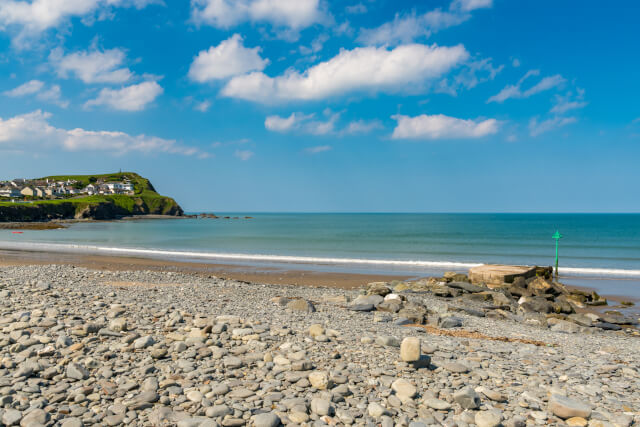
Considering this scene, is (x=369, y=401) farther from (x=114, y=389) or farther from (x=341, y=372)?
(x=114, y=389)

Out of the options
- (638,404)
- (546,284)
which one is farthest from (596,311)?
(638,404)

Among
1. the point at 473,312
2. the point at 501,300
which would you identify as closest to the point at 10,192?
the point at 501,300

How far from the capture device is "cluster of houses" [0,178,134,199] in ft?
506

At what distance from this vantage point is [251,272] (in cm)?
2595

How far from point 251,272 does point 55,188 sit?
176m

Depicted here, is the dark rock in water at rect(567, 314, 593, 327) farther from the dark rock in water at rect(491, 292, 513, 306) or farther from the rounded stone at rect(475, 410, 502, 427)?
the rounded stone at rect(475, 410, 502, 427)

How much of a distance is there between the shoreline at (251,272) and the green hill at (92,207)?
8426 cm

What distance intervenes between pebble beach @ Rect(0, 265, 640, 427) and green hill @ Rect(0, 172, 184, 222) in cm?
11281

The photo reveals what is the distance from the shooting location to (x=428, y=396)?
18.5 ft

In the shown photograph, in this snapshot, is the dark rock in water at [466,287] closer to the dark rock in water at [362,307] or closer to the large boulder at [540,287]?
the large boulder at [540,287]

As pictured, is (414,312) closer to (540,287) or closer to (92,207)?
(540,287)

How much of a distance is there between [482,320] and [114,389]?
10.9m

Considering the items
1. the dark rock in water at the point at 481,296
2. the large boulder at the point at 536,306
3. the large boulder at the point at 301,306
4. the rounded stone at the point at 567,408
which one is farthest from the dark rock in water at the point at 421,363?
the dark rock in water at the point at 481,296

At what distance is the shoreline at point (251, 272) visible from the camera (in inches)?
853
